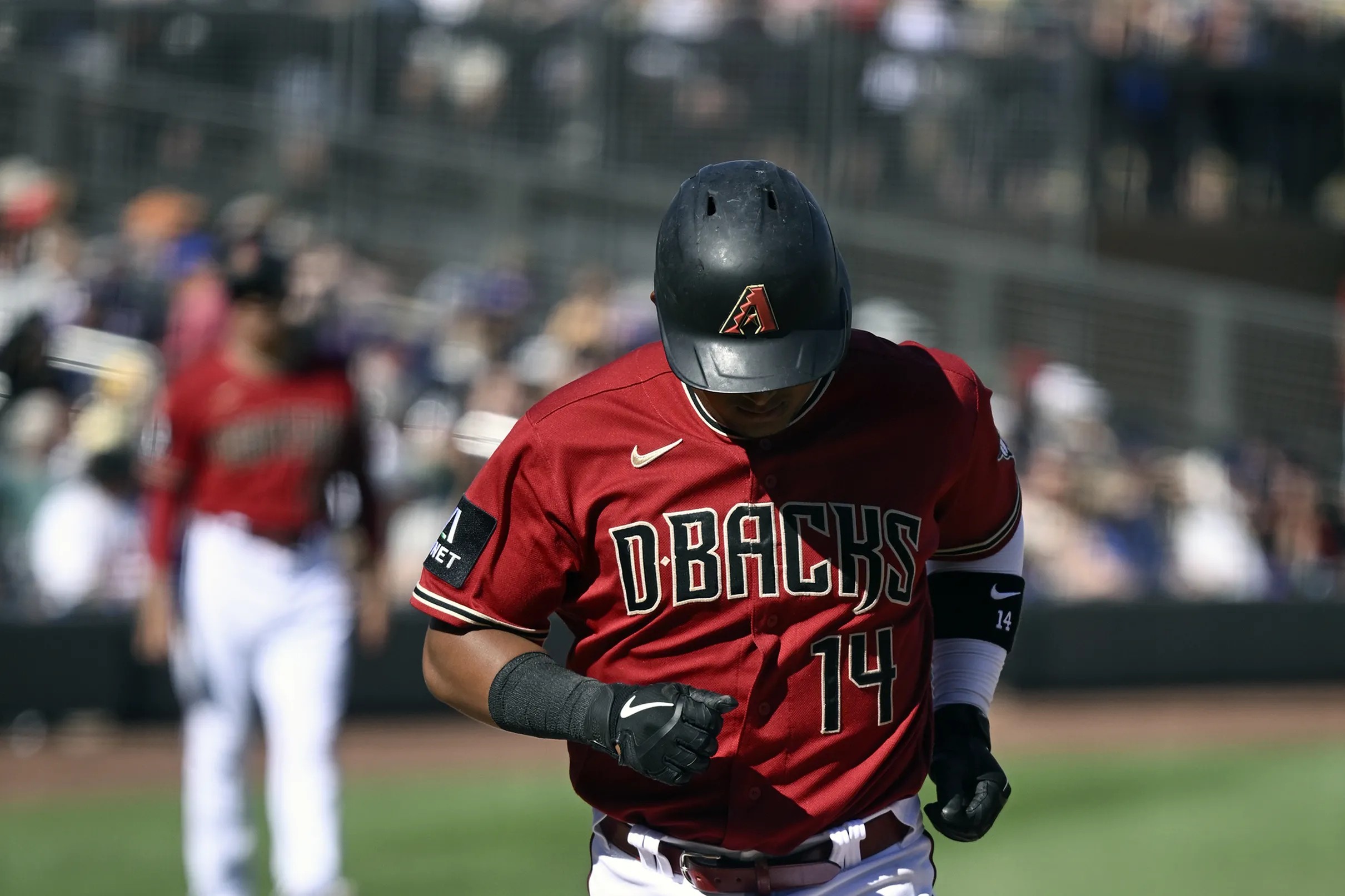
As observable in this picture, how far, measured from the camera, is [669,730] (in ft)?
8.86

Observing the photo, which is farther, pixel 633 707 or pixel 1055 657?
pixel 1055 657

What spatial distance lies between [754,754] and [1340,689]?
1002cm

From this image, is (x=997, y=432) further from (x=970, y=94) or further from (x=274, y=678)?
(x=970, y=94)

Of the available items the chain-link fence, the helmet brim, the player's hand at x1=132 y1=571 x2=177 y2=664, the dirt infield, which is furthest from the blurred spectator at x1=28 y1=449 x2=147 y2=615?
the helmet brim

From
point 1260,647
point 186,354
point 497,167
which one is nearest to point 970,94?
point 497,167

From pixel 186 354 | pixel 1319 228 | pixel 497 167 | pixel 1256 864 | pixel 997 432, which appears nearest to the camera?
pixel 997 432

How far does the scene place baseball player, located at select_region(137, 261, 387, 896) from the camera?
5.97m

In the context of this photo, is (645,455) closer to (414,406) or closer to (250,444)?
(250,444)

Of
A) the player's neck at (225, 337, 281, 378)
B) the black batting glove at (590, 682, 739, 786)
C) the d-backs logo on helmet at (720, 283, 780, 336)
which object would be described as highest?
the d-backs logo on helmet at (720, 283, 780, 336)

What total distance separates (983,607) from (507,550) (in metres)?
1.03

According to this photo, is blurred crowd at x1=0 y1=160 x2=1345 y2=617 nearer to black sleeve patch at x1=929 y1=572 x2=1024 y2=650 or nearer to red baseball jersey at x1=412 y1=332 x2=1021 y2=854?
black sleeve patch at x1=929 y1=572 x2=1024 y2=650

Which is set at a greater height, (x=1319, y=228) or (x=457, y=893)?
(x=1319, y=228)

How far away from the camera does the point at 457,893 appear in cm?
696

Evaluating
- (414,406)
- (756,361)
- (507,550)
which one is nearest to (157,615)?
(507,550)
